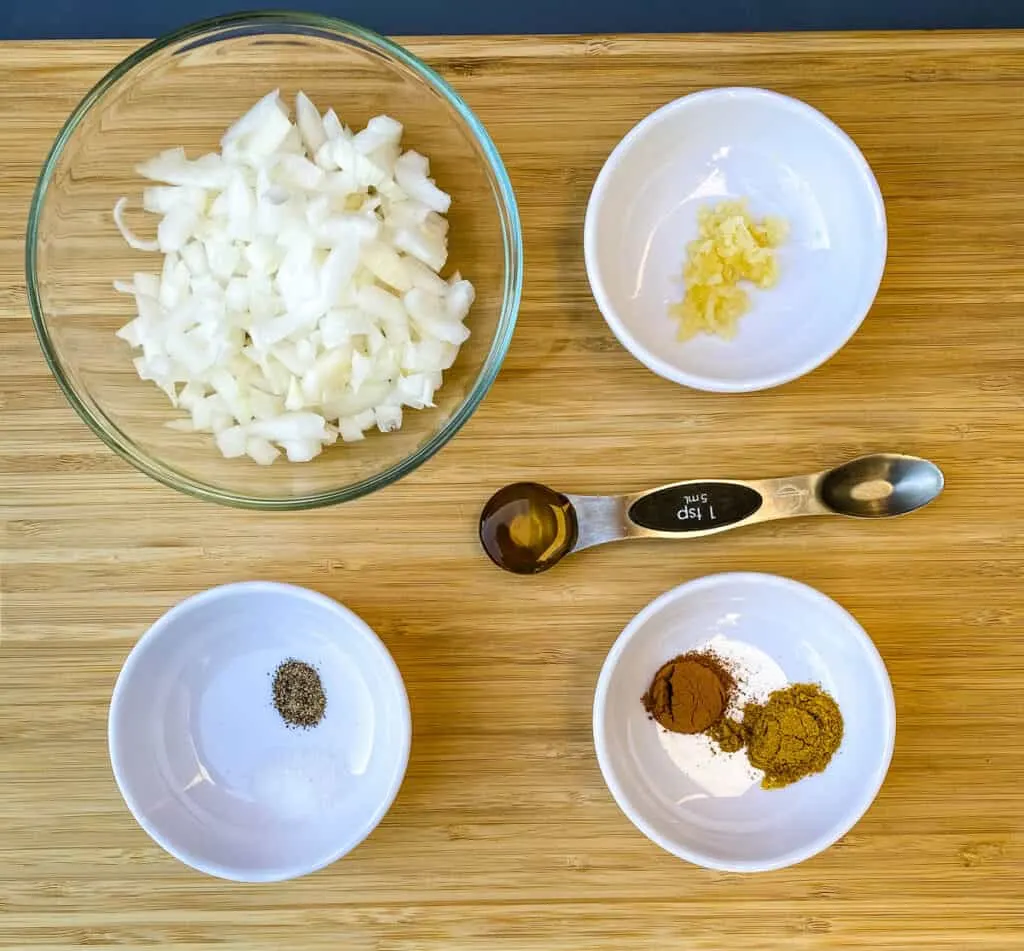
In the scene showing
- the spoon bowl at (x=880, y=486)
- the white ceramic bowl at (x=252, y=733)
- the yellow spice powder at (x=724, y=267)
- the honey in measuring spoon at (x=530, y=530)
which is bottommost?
the white ceramic bowl at (x=252, y=733)

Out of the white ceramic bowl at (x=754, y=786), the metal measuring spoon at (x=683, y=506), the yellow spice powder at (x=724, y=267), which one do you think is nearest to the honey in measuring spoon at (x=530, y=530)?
the metal measuring spoon at (x=683, y=506)

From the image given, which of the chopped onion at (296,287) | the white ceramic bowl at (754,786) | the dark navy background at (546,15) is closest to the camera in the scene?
the chopped onion at (296,287)

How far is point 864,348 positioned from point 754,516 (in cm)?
29

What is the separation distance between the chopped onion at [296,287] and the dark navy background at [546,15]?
0.39 metres

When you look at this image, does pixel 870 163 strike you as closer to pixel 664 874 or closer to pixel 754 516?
pixel 754 516

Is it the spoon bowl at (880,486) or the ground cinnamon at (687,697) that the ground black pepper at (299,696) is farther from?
the spoon bowl at (880,486)

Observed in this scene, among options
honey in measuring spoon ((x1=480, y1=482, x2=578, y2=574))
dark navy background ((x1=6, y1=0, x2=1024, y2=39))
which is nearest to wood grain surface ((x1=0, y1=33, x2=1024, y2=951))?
honey in measuring spoon ((x1=480, y1=482, x2=578, y2=574))

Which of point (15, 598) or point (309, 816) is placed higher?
point (15, 598)

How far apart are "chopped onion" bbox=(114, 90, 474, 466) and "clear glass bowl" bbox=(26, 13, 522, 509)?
0.03 metres

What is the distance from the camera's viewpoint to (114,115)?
1.30 metres

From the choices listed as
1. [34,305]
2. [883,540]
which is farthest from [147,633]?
[883,540]

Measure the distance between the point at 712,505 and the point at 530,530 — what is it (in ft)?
0.81

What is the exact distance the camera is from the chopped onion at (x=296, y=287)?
4.00 feet

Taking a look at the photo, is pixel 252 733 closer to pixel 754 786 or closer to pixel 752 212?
pixel 754 786
